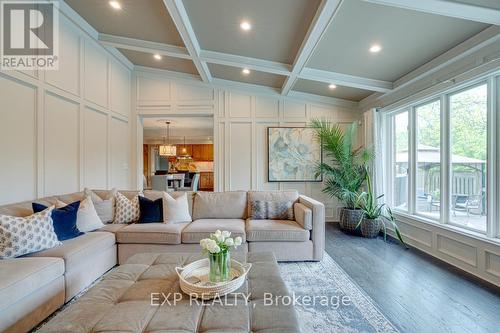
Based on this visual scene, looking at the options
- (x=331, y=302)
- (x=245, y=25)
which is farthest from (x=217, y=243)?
(x=245, y=25)

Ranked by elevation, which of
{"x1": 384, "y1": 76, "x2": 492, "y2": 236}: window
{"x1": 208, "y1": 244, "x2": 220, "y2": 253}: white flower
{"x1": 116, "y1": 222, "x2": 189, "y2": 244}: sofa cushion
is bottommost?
{"x1": 116, "y1": 222, "x2": 189, "y2": 244}: sofa cushion

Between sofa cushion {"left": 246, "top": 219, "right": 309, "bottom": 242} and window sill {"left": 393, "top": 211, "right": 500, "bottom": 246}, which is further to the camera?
sofa cushion {"left": 246, "top": 219, "right": 309, "bottom": 242}

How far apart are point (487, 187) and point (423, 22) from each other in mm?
1901

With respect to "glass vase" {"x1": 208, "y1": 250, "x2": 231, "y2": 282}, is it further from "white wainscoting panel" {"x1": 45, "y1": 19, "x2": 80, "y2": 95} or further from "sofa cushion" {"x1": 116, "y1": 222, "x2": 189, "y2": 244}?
"white wainscoting panel" {"x1": 45, "y1": 19, "x2": 80, "y2": 95}

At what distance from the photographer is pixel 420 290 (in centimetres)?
248

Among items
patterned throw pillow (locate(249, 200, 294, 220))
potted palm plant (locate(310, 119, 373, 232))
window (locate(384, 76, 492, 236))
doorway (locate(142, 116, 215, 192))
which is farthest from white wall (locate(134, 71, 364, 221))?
doorway (locate(142, 116, 215, 192))

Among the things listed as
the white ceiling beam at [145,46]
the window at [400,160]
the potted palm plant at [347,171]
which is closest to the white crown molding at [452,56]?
the window at [400,160]

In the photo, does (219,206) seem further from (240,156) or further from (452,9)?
(452,9)

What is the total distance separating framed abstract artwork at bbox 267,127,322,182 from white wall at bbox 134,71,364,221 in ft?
0.49

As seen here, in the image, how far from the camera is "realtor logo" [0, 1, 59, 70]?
2.76m

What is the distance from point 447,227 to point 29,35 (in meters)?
5.62

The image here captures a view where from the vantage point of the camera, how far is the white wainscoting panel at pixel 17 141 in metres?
2.66

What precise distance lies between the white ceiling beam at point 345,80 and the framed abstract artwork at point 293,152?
134 centimetres

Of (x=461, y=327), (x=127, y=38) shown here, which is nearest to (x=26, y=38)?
(x=127, y=38)
